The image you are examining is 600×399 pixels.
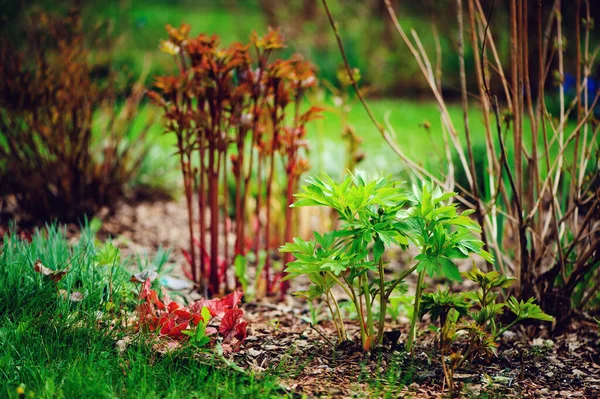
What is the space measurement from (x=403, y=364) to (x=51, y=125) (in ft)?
8.26

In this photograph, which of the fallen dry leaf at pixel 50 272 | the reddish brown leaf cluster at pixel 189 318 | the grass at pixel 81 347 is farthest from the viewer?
the fallen dry leaf at pixel 50 272

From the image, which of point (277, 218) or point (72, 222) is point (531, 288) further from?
point (72, 222)

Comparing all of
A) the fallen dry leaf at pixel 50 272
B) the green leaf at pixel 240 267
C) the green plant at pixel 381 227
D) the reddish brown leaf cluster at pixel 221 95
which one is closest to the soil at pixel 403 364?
the green leaf at pixel 240 267

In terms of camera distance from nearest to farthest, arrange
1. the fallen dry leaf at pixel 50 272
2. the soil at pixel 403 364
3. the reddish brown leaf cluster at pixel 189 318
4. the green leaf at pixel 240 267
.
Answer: the soil at pixel 403 364
the reddish brown leaf cluster at pixel 189 318
the fallen dry leaf at pixel 50 272
the green leaf at pixel 240 267

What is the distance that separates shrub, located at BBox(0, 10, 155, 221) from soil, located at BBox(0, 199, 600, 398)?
5.41ft

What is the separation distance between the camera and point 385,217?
1802 millimetres

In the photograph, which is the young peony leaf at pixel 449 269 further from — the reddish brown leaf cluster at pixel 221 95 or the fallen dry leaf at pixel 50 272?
the fallen dry leaf at pixel 50 272

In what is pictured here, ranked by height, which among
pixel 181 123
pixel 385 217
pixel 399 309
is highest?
pixel 181 123

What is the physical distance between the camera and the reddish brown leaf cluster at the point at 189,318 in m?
1.99

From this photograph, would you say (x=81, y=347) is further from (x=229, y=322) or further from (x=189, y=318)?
(x=229, y=322)

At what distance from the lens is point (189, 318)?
2006 millimetres

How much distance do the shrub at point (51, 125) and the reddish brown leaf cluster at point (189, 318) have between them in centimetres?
174

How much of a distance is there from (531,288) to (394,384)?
821 millimetres

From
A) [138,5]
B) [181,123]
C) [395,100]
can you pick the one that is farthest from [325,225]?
[138,5]
